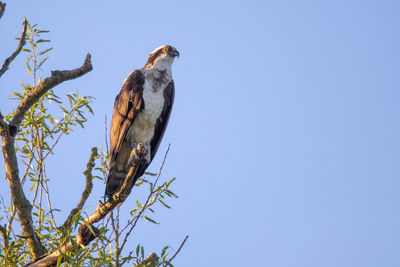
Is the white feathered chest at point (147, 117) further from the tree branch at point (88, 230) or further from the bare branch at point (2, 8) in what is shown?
the bare branch at point (2, 8)

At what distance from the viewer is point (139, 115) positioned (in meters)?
7.13

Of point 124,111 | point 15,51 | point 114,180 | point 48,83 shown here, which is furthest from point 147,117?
point 15,51

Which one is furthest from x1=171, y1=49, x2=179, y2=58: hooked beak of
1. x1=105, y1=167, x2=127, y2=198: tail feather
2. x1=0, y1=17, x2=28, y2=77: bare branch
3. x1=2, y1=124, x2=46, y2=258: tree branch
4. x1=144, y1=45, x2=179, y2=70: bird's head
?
x1=2, y1=124, x2=46, y2=258: tree branch

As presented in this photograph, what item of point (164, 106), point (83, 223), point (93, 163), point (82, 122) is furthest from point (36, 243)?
point (164, 106)

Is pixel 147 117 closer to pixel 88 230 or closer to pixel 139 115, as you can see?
pixel 139 115

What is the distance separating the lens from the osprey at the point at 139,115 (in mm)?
6973

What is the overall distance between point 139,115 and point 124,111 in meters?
0.21

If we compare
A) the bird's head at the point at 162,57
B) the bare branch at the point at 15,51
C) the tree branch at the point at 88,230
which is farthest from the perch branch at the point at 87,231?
the bird's head at the point at 162,57

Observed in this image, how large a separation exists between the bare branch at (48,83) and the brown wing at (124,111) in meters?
2.11

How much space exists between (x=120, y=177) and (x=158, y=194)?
5.98 ft

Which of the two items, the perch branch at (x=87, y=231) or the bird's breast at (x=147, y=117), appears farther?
the bird's breast at (x=147, y=117)

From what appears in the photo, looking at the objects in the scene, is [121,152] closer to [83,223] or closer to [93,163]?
[93,163]

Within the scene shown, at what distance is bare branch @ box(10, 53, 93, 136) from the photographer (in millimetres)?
4699

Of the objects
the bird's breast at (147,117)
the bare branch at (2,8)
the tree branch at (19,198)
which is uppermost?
the bird's breast at (147,117)
